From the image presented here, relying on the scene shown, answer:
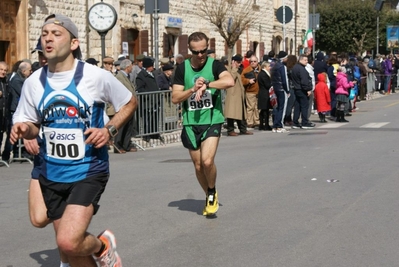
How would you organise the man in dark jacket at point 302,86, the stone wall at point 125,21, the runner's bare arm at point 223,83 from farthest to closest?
1. the stone wall at point 125,21
2. the man in dark jacket at point 302,86
3. the runner's bare arm at point 223,83

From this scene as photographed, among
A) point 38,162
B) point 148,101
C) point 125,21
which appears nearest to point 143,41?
point 125,21

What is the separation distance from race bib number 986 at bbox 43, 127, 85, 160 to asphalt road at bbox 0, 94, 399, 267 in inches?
64.7

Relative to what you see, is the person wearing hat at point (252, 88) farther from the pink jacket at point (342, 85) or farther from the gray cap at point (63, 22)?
the gray cap at point (63, 22)

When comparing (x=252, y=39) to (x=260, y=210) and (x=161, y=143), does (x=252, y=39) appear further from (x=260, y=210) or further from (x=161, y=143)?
(x=260, y=210)

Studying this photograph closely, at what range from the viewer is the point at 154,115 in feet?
60.3

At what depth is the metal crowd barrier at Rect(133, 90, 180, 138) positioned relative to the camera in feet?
58.3

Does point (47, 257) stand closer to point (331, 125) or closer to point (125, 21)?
point (331, 125)

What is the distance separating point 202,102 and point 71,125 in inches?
141

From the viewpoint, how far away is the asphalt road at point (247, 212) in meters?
A: 7.40

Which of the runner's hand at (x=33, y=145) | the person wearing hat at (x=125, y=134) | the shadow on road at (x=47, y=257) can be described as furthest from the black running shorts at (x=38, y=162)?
the person wearing hat at (x=125, y=134)

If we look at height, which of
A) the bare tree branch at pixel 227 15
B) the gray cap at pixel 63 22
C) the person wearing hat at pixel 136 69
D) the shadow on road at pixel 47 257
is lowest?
the shadow on road at pixel 47 257

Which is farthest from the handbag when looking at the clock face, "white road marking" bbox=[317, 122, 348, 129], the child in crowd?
the clock face

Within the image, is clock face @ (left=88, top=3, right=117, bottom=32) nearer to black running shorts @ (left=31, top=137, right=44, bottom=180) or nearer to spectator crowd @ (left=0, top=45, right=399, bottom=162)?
spectator crowd @ (left=0, top=45, right=399, bottom=162)

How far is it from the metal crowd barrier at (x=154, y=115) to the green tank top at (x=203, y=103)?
8025 millimetres
